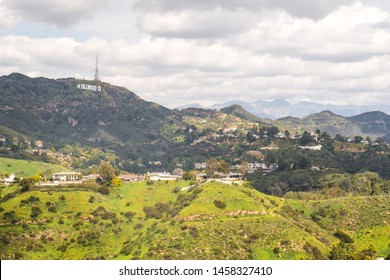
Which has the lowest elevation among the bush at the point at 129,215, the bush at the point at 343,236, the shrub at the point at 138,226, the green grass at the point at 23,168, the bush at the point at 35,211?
the bush at the point at 343,236

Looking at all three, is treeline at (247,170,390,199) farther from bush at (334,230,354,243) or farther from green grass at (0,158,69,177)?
green grass at (0,158,69,177)

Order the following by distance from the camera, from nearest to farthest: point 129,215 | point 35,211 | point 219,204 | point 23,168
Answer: point 219,204 < point 35,211 < point 129,215 < point 23,168

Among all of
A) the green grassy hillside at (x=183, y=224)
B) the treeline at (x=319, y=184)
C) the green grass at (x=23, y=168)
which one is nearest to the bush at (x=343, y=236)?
the green grassy hillside at (x=183, y=224)

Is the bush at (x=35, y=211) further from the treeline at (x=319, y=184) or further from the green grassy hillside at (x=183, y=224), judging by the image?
the treeline at (x=319, y=184)

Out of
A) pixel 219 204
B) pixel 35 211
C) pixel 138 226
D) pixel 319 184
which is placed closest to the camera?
pixel 219 204

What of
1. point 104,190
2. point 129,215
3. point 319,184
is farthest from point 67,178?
point 319,184

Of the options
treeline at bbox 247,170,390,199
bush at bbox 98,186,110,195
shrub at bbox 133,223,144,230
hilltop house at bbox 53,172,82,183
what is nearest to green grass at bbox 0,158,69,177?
hilltop house at bbox 53,172,82,183

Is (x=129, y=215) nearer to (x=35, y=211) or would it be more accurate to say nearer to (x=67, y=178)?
(x=35, y=211)

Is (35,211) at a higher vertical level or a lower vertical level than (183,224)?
higher

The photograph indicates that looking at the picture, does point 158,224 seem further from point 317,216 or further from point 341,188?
point 341,188
